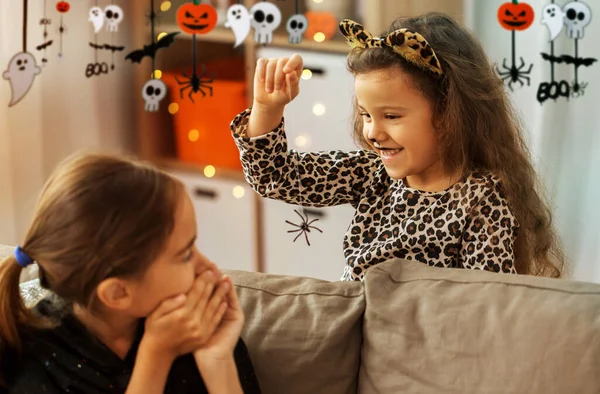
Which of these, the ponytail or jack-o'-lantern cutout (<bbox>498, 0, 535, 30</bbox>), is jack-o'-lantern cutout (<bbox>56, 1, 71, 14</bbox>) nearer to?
jack-o'-lantern cutout (<bbox>498, 0, 535, 30</bbox>)

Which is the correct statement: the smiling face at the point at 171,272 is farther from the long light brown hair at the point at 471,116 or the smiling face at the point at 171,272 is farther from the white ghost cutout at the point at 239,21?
the white ghost cutout at the point at 239,21

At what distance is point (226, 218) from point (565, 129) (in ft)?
4.01

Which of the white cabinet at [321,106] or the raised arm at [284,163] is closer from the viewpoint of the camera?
the raised arm at [284,163]

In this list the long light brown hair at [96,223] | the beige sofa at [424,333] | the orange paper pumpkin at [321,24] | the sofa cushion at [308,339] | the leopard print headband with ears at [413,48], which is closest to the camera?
the long light brown hair at [96,223]

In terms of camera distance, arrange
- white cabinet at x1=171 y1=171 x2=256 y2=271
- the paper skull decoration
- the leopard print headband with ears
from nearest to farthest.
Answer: the leopard print headband with ears < the paper skull decoration < white cabinet at x1=171 y1=171 x2=256 y2=271

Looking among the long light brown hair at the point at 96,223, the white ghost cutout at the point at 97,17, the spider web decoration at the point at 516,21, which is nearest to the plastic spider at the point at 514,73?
the spider web decoration at the point at 516,21

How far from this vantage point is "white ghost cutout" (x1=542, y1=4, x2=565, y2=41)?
2.52 metres

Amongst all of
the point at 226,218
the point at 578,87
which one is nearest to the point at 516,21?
the point at 578,87

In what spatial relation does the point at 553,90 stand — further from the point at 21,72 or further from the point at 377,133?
the point at 21,72

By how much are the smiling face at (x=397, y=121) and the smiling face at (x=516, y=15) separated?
95cm

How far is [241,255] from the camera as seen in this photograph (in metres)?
3.21

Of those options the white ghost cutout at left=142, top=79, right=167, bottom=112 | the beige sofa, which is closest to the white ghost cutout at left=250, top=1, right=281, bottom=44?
the white ghost cutout at left=142, top=79, right=167, bottom=112

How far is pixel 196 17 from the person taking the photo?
295cm

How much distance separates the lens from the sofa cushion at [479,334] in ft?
4.39
